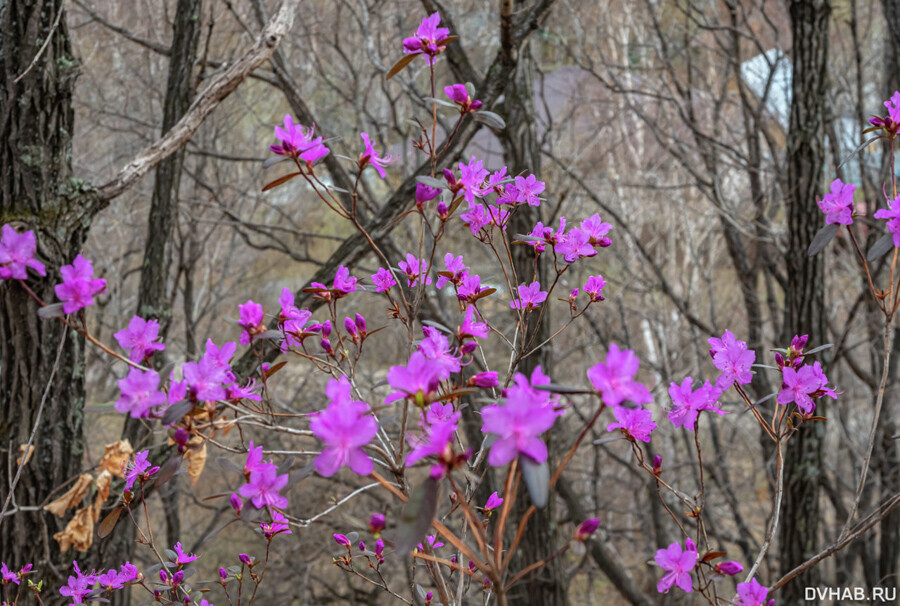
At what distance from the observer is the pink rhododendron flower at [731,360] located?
103 centimetres

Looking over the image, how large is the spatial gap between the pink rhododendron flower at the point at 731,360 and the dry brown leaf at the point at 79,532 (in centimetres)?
151

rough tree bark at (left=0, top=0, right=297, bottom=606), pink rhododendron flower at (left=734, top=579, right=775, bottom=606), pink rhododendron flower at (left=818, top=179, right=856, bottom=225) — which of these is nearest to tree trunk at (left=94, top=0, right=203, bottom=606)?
rough tree bark at (left=0, top=0, right=297, bottom=606)

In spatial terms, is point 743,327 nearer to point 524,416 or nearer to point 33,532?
point 33,532

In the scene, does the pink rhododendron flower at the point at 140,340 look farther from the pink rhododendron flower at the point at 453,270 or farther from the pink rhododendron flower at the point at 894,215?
the pink rhododendron flower at the point at 894,215

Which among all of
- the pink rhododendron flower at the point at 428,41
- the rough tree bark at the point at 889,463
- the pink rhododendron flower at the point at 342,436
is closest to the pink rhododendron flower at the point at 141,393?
the pink rhododendron flower at the point at 342,436

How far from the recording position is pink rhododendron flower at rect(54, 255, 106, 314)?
83cm

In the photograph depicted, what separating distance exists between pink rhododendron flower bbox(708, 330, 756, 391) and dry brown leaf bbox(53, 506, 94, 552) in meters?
1.51

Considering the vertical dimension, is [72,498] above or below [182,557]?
above

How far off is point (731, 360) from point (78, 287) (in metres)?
0.90

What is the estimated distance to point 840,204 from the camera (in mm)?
1034

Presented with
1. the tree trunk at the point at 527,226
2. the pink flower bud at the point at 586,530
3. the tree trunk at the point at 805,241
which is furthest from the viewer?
the tree trunk at the point at 527,226

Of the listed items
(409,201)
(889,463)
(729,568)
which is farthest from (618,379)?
(889,463)

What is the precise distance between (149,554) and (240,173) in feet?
9.99

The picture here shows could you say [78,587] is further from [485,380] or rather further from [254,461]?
[485,380]
